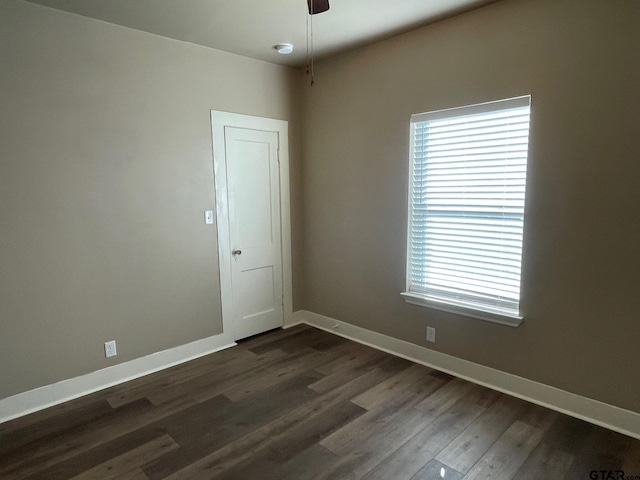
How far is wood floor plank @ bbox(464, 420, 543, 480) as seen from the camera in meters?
1.93

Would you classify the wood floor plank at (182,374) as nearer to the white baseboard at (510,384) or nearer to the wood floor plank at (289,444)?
the wood floor plank at (289,444)

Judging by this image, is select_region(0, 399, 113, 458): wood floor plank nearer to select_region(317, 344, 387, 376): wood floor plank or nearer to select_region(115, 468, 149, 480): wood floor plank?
select_region(115, 468, 149, 480): wood floor plank

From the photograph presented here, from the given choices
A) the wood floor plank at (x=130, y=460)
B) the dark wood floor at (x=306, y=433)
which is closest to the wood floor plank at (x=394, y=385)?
the dark wood floor at (x=306, y=433)

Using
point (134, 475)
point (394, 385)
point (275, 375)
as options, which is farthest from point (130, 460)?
point (394, 385)

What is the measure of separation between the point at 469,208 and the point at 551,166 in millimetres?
606

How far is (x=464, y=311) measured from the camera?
9.41ft

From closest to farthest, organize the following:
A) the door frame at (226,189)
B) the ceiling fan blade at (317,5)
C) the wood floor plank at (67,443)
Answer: the ceiling fan blade at (317,5), the wood floor plank at (67,443), the door frame at (226,189)

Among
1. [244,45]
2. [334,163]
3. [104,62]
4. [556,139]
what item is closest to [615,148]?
[556,139]

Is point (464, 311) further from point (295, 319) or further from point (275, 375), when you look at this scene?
point (295, 319)

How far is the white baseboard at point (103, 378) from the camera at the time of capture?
2521mm

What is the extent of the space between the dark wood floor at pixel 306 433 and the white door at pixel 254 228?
85 cm

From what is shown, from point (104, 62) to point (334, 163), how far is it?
6.98 feet

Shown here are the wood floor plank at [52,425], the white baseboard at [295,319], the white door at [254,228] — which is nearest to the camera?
the wood floor plank at [52,425]

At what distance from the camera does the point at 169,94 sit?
308 centimetres
